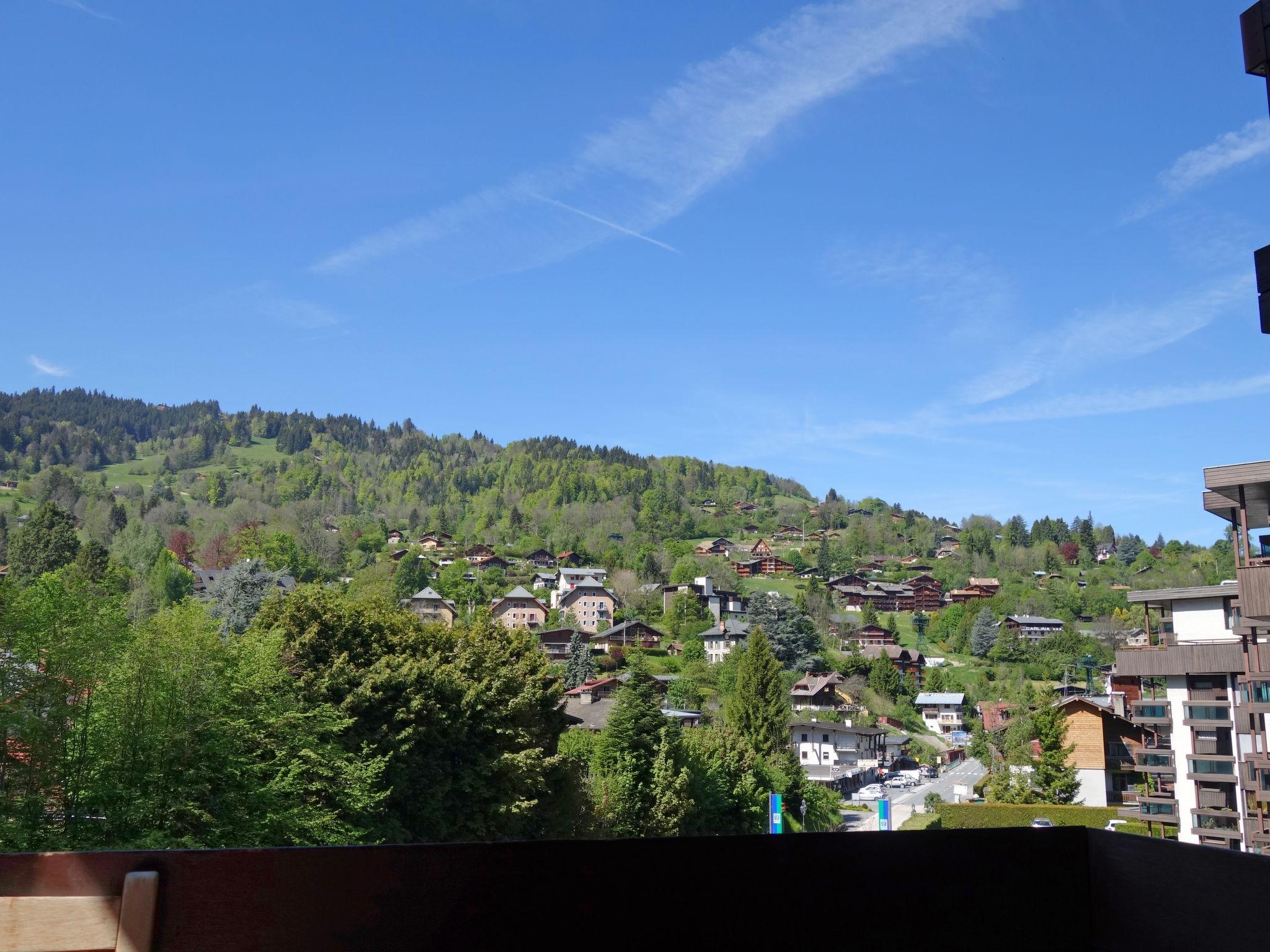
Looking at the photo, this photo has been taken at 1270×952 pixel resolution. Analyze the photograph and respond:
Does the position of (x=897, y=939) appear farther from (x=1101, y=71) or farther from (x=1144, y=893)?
(x=1101, y=71)

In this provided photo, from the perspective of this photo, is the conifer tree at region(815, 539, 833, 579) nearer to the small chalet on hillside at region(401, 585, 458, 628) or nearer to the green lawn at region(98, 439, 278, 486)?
the small chalet on hillside at region(401, 585, 458, 628)

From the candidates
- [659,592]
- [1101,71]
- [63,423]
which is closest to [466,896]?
[1101,71]

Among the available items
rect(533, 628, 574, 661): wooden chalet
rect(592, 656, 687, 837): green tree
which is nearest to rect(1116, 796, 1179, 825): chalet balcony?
rect(592, 656, 687, 837): green tree

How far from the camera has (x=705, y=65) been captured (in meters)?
9.96

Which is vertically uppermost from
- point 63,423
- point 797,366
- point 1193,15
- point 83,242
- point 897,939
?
point 63,423

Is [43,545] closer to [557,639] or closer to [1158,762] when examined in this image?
[557,639]

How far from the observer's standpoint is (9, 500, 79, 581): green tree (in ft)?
195

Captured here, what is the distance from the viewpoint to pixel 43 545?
6034 cm

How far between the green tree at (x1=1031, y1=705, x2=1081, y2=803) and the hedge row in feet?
2.53

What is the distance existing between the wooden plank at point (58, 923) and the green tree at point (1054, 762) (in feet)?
98.8

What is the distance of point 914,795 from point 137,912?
45.4 metres

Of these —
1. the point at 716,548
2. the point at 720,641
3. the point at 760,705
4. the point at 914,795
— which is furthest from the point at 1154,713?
the point at 716,548

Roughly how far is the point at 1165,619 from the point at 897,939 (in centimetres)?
2255

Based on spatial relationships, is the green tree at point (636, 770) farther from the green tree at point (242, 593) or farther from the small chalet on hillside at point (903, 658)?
the small chalet on hillside at point (903, 658)
